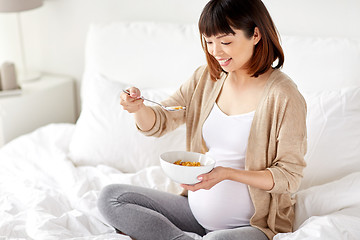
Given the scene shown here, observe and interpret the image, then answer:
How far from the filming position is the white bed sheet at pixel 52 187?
1.44m

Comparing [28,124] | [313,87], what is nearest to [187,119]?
[313,87]

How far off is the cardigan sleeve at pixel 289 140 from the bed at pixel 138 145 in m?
0.14

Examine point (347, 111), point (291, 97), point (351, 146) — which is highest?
point (291, 97)

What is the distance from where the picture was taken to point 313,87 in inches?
68.4

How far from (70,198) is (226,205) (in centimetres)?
60

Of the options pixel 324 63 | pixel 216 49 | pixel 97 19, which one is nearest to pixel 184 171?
pixel 216 49

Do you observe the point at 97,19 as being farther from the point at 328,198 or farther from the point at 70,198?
the point at 328,198

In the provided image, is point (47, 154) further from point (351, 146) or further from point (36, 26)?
point (351, 146)

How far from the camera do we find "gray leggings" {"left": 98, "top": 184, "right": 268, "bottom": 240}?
1.35 metres

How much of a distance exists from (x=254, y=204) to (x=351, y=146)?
45 centimetres

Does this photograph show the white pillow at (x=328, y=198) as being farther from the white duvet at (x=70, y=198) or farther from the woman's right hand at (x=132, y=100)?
the woman's right hand at (x=132, y=100)

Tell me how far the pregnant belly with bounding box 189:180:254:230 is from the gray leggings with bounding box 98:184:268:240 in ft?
0.16

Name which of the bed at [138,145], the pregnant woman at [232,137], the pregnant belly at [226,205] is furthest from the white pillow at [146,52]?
the pregnant belly at [226,205]

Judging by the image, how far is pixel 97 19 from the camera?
95.0 inches
